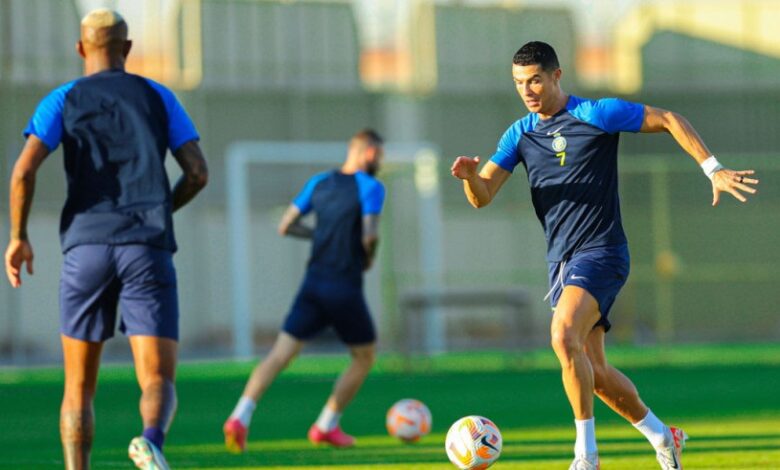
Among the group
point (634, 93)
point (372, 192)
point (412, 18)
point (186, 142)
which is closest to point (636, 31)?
point (634, 93)

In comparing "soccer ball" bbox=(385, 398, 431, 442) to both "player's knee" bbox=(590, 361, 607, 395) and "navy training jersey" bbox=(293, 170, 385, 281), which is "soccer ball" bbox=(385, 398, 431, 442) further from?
"player's knee" bbox=(590, 361, 607, 395)

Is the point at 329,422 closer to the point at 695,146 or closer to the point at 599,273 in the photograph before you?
the point at 599,273

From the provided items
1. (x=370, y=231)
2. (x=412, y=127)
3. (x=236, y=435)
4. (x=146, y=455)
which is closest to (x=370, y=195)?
(x=370, y=231)

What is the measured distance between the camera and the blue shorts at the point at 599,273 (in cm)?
671

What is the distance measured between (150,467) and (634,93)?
25.1 m

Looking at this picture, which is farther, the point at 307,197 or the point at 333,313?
the point at 307,197

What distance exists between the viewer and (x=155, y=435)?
19.3 feet

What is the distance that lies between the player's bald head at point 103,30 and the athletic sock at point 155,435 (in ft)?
5.67

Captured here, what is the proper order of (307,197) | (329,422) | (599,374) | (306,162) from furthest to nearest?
(306,162) < (307,197) < (329,422) < (599,374)

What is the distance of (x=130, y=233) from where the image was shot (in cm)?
615

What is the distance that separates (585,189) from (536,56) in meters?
0.69

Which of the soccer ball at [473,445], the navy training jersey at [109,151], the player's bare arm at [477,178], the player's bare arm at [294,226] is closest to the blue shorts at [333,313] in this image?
the player's bare arm at [294,226]

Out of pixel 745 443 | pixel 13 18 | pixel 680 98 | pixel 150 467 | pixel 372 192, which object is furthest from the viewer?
pixel 680 98

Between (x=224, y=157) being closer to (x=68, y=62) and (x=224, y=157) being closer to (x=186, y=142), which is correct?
(x=68, y=62)
